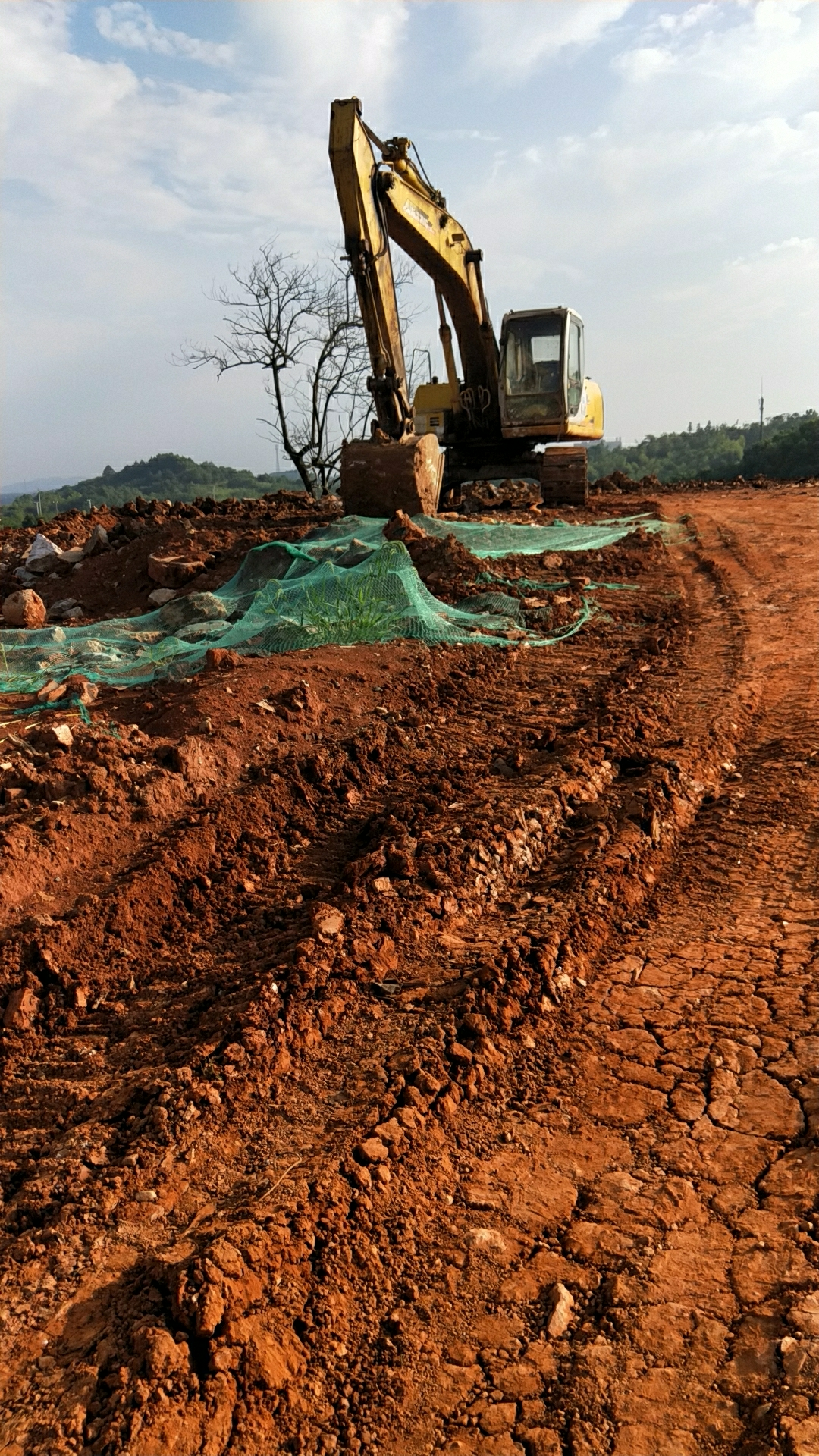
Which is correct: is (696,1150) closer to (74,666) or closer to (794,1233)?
(794,1233)

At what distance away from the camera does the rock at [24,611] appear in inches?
365

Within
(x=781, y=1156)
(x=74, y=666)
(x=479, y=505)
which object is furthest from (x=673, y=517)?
(x=781, y=1156)

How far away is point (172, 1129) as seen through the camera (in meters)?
2.62

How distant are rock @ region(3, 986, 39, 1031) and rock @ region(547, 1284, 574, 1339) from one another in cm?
210

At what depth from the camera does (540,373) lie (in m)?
13.3

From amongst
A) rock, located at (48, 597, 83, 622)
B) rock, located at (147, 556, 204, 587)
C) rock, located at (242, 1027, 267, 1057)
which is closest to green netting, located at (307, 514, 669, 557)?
rock, located at (147, 556, 204, 587)

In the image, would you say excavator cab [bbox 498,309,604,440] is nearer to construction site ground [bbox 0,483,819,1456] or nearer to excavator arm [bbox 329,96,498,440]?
excavator arm [bbox 329,96,498,440]

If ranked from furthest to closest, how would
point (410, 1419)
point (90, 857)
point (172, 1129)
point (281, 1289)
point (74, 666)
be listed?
point (74, 666)
point (90, 857)
point (172, 1129)
point (281, 1289)
point (410, 1419)

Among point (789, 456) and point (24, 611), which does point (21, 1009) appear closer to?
point (24, 611)

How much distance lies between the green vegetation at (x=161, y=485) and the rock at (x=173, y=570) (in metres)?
28.2

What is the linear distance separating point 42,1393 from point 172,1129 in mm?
744

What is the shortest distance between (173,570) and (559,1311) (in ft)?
30.1

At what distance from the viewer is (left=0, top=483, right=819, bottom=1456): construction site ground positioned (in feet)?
6.20

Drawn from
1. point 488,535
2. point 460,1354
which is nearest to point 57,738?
point 460,1354
